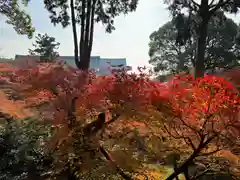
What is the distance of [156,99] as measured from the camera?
165 inches

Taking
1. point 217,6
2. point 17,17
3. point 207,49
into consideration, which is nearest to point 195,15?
point 217,6

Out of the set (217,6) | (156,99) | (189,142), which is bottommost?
(189,142)

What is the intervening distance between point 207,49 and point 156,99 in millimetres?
22967

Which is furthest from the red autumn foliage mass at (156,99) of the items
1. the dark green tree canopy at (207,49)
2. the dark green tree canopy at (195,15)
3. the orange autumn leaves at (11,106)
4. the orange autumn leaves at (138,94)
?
the dark green tree canopy at (207,49)

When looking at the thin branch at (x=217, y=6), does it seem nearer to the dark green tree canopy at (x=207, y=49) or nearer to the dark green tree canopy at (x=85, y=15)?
the dark green tree canopy at (x=85, y=15)

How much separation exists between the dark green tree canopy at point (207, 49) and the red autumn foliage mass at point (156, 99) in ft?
63.0

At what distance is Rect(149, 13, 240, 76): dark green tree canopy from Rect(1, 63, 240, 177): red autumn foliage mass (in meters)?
19.2

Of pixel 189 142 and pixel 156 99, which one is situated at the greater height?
pixel 156 99

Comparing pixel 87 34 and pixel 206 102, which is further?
pixel 87 34

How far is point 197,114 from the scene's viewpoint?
397cm

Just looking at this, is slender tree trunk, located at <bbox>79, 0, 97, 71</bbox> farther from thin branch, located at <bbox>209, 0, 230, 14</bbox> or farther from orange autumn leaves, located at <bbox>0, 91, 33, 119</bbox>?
orange autumn leaves, located at <bbox>0, 91, 33, 119</bbox>

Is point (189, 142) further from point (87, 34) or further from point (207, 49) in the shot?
point (207, 49)

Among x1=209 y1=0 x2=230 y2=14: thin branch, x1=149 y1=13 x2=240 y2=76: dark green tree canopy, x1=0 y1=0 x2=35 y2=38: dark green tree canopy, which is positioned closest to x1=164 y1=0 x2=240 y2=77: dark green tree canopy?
x1=209 y1=0 x2=230 y2=14: thin branch

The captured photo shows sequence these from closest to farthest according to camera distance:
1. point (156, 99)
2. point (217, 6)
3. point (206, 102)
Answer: point (206, 102)
point (156, 99)
point (217, 6)
